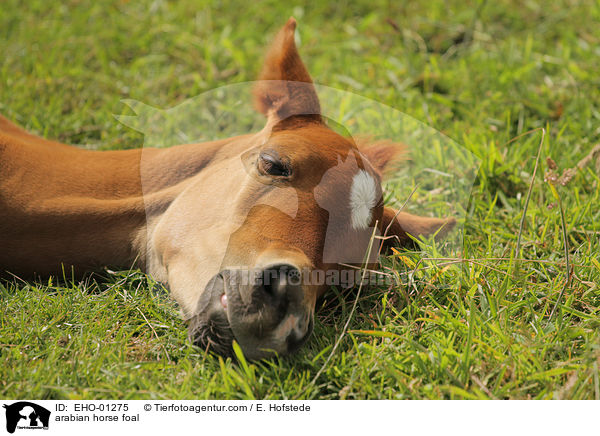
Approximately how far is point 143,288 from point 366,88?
9.46 feet

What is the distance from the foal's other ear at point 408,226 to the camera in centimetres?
296

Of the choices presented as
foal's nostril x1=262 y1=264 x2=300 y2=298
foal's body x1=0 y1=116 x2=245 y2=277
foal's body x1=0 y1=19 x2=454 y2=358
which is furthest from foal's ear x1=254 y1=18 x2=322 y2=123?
foal's nostril x1=262 y1=264 x2=300 y2=298

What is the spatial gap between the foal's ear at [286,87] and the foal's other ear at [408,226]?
0.62 meters

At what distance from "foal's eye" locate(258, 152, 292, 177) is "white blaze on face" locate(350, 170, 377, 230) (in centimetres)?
29

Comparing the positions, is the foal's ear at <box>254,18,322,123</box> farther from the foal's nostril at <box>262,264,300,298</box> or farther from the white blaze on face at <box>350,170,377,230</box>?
the foal's nostril at <box>262,264,300,298</box>

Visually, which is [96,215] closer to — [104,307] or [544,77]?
[104,307]

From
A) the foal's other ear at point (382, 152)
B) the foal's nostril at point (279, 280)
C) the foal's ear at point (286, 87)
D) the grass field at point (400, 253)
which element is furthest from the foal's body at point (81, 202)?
the foal's nostril at point (279, 280)

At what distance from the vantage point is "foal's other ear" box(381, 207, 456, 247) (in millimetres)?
2959

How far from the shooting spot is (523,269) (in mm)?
2975
